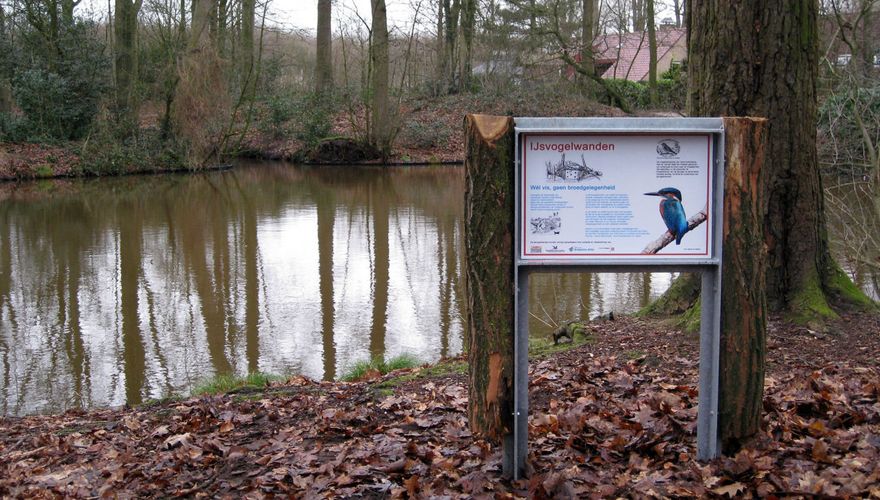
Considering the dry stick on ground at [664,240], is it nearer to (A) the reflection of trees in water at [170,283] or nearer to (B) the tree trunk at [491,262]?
(B) the tree trunk at [491,262]

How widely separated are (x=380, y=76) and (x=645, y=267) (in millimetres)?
29748

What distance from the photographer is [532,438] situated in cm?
435

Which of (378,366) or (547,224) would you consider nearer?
(547,224)

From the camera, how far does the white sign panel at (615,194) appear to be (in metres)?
3.56

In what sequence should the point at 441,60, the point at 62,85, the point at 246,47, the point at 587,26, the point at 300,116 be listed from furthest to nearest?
the point at 441,60
the point at 300,116
the point at 246,47
the point at 587,26
the point at 62,85

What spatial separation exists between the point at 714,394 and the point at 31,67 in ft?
106

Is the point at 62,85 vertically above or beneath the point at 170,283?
above

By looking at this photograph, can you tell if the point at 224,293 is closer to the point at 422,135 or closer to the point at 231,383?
the point at 231,383

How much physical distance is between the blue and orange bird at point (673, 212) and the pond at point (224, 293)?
555cm

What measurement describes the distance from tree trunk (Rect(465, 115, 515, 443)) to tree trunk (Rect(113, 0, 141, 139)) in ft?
97.7

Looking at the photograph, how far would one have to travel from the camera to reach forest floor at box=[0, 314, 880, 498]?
378 cm

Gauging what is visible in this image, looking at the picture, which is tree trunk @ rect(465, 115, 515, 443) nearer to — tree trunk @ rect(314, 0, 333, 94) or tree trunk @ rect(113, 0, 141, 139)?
tree trunk @ rect(113, 0, 141, 139)

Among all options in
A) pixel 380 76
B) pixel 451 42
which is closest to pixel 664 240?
pixel 380 76

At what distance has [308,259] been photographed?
14.6 meters
